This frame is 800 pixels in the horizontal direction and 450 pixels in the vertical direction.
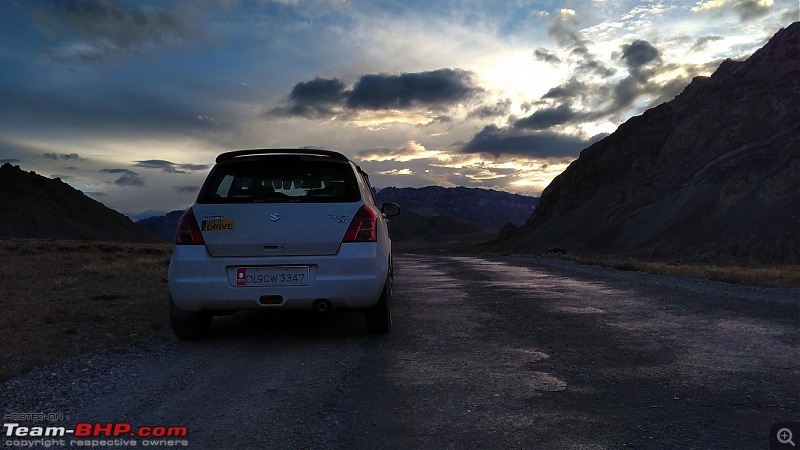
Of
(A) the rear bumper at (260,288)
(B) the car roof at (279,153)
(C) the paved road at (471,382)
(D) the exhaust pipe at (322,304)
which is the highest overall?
(B) the car roof at (279,153)

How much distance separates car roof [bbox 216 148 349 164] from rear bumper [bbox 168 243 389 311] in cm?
114

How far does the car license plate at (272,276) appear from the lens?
5688 millimetres

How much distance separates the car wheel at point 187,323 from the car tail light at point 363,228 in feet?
6.03

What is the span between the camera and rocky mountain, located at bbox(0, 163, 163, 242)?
11712cm

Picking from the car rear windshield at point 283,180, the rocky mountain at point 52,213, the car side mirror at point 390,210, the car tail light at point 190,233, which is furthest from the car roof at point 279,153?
the rocky mountain at point 52,213

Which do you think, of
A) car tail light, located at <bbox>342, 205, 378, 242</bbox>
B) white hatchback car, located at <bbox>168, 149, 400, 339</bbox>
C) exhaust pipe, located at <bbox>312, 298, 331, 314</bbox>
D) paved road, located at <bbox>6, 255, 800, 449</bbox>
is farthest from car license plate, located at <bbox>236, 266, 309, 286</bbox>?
paved road, located at <bbox>6, 255, 800, 449</bbox>

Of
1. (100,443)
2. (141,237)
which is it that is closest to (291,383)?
(100,443)

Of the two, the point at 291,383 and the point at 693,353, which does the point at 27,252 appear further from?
the point at 693,353

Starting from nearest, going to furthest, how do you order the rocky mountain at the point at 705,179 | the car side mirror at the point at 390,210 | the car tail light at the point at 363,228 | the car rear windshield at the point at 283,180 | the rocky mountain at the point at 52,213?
the car tail light at the point at 363,228, the car rear windshield at the point at 283,180, the car side mirror at the point at 390,210, the rocky mountain at the point at 705,179, the rocky mountain at the point at 52,213

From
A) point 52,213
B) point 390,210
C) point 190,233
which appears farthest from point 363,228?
point 52,213

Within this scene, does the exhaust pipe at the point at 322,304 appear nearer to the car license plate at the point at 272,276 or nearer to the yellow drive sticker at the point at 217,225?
the car license plate at the point at 272,276

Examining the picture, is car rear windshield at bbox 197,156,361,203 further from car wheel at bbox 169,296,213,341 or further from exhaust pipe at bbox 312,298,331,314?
car wheel at bbox 169,296,213,341

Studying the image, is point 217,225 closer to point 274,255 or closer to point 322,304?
point 274,255

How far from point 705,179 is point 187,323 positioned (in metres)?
53.7
